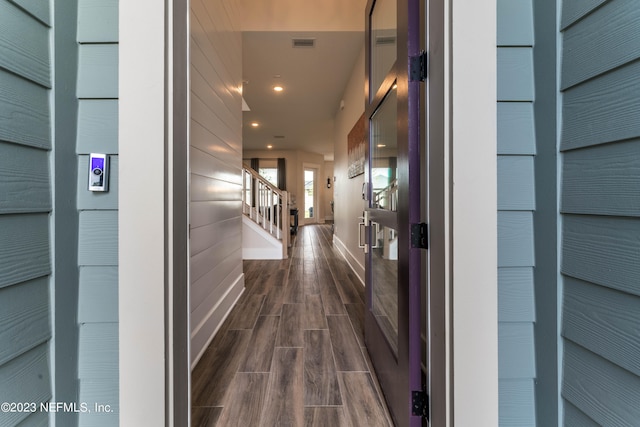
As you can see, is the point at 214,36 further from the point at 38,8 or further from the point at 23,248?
the point at 23,248

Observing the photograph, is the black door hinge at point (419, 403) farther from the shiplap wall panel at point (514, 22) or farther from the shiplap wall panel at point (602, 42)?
the shiplap wall panel at point (514, 22)

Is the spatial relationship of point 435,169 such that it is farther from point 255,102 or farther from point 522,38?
point 255,102

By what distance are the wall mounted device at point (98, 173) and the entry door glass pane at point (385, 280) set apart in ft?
3.62

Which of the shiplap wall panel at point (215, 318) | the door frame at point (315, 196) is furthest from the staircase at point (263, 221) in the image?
the door frame at point (315, 196)

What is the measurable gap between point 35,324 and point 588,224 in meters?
1.61

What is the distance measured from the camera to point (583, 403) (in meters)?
0.75

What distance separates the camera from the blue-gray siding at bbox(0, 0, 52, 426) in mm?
708

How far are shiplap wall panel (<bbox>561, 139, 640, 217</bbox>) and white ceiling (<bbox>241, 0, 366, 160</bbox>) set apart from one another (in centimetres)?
292

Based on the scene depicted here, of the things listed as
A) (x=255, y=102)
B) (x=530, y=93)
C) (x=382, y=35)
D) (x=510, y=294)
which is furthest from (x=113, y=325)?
(x=255, y=102)

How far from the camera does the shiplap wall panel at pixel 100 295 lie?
886mm

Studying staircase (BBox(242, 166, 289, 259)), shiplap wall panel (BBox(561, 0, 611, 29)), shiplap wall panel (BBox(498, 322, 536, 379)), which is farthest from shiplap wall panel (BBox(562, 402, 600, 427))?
staircase (BBox(242, 166, 289, 259))

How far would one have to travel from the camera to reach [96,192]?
884mm

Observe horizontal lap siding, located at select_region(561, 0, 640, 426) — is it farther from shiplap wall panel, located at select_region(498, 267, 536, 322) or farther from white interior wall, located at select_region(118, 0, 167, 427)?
white interior wall, located at select_region(118, 0, 167, 427)

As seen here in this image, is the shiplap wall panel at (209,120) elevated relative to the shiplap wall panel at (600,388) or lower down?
elevated
